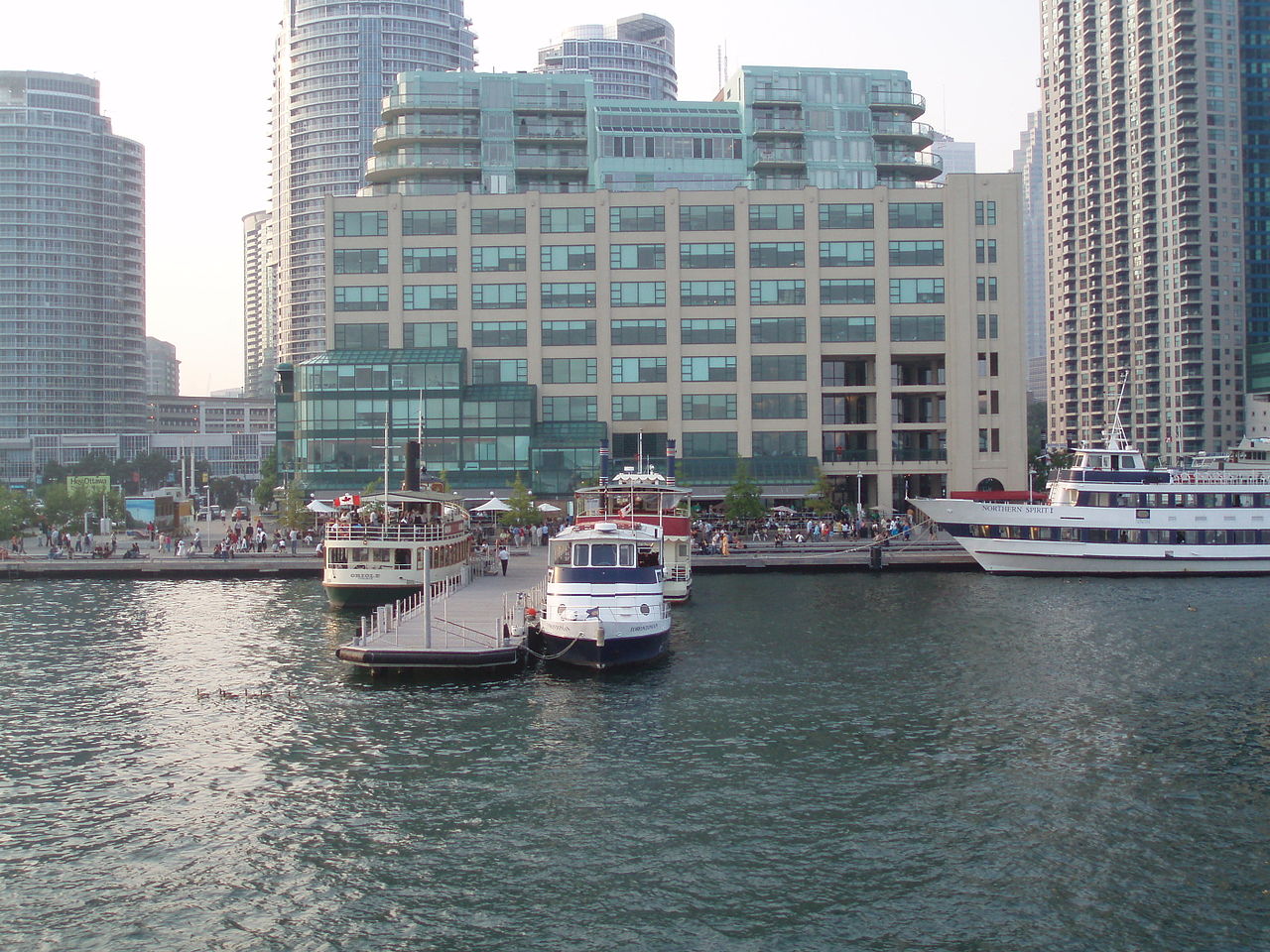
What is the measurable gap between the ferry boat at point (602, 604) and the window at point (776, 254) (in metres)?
70.3

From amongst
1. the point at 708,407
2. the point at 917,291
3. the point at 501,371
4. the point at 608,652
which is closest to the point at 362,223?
the point at 501,371

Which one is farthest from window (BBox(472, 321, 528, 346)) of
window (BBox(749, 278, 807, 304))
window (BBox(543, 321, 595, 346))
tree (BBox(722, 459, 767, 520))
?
tree (BBox(722, 459, 767, 520))

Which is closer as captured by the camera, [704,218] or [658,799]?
[658,799]

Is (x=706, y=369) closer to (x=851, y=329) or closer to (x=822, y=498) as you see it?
(x=851, y=329)

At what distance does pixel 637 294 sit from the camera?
115 m

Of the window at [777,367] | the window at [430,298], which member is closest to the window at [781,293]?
the window at [777,367]

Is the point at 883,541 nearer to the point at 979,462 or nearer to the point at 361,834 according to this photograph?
the point at 979,462

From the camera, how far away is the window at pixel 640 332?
114m

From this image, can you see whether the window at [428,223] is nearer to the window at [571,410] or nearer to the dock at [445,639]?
the window at [571,410]

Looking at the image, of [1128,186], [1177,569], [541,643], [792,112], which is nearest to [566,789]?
[541,643]

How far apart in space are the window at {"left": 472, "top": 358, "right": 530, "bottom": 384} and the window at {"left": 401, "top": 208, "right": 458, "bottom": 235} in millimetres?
13469

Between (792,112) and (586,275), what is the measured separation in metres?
36.2

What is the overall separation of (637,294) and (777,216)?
1577 centimetres

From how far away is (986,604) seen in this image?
64625mm
